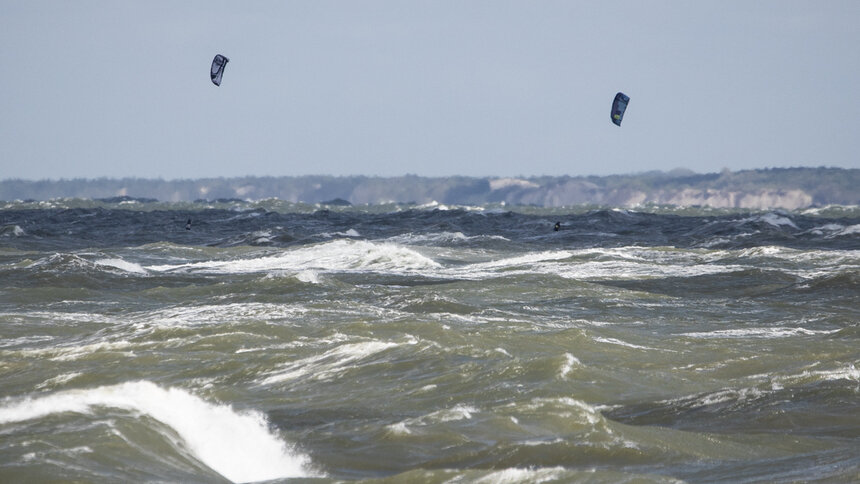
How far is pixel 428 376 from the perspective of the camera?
42.6 ft

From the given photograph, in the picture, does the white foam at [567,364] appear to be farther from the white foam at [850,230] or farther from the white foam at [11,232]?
the white foam at [850,230]

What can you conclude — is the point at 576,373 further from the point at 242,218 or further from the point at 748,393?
the point at 242,218

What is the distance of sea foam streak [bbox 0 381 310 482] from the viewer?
921cm

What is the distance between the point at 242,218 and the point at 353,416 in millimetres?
60133

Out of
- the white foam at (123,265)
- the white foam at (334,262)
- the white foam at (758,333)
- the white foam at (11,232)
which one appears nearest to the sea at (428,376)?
the white foam at (758,333)

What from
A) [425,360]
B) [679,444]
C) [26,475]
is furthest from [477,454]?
[425,360]

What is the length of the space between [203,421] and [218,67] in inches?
1421

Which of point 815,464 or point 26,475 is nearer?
point 26,475

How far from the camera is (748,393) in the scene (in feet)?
38.4

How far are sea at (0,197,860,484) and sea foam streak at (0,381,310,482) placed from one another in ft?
0.10

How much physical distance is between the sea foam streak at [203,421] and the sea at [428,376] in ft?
0.10

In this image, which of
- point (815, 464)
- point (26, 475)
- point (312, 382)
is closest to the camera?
point (26, 475)

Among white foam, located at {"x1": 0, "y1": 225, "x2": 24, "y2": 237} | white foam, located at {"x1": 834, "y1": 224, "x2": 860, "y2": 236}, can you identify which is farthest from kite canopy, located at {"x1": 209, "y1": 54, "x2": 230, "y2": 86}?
white foam, located at {"x1": 834, "y1": 224, "x2": 860, "y2": 236}

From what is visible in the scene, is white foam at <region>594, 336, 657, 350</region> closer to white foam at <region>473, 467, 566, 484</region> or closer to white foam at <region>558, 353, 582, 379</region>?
white foam at <region>558, 353, 582, 379</region>
